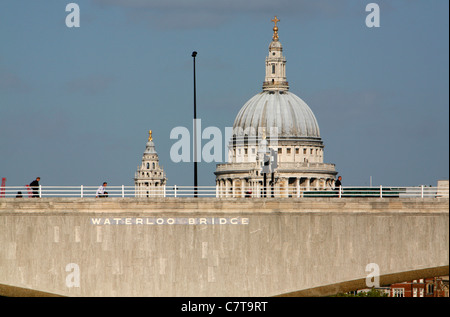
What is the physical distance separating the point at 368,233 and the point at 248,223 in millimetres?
4880

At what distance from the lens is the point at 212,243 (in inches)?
2098

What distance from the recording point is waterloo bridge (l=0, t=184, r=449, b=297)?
5278 cm

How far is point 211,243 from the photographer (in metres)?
53.3

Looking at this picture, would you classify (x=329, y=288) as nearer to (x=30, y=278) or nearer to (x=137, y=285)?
(x=137, y=285)

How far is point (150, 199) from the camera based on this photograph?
175 ft

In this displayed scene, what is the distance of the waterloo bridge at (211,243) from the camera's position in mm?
52781

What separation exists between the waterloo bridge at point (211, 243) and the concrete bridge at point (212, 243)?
0.13 ft

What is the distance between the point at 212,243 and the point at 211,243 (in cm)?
4

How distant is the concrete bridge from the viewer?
5278cm

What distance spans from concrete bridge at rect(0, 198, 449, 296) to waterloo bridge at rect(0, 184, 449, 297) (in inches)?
1.6
